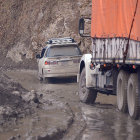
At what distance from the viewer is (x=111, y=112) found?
14.0 metres

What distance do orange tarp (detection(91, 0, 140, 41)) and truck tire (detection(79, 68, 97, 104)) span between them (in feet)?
6.31

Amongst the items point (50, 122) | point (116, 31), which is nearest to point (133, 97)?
point (116, 31)

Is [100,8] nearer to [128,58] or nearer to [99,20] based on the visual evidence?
[99,20]

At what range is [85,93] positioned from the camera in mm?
16453

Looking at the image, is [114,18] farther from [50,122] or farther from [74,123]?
[50,122]

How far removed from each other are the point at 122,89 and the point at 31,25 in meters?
27.6

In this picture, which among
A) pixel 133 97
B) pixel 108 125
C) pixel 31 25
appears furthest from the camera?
pixel 31 25

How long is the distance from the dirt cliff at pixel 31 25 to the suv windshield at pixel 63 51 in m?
11.1

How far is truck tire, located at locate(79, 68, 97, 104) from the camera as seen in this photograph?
16250 millimetres

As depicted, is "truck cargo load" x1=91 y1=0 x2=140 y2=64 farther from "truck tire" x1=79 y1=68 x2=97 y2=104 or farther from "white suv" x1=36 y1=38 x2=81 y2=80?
"white suv" x1=36 y1=38 x2=81 y2=80

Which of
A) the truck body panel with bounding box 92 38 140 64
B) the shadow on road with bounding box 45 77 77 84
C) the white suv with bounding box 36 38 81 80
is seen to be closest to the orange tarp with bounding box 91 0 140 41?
the truck body panel with bounding box 92 38 140 64

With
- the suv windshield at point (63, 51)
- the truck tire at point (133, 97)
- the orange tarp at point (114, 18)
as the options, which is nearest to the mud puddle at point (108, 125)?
the truck tire at point (133, 97)

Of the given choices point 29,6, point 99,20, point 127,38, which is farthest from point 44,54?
point 29,6

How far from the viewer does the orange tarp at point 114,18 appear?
1205 cm
